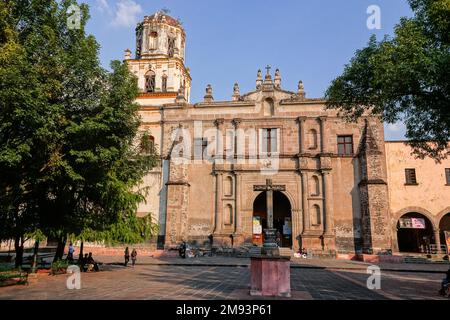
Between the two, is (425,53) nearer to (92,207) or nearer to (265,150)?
(92,207)

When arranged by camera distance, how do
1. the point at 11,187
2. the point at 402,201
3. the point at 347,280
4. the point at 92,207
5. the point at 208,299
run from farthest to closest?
the point at 402,201 < the point at 92,207 < the point at 347,280 < the point at 11,187 < the point at 208,299

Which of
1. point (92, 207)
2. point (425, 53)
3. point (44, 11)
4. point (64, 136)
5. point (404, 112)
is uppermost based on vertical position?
point (44, 11)

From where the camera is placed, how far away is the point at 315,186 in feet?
90.7

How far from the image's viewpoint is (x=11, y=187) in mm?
12984

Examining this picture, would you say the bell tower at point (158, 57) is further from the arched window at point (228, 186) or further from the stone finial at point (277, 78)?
the arched window at point (228, 186)

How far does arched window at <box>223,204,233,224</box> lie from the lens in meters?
28.0

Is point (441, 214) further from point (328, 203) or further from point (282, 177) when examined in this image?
point (282, 177)

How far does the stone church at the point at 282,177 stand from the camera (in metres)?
26.5

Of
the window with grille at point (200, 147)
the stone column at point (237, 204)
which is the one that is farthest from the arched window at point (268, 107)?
the stone column at point (237, 204)

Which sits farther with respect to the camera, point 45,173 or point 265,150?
point 265,150

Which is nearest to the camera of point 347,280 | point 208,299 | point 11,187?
point 208,299

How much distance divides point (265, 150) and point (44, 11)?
19123 mm

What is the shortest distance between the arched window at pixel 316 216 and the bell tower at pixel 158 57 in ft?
57.7

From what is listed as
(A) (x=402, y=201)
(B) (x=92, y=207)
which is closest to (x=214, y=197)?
(B) (x=92, y=207)
